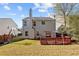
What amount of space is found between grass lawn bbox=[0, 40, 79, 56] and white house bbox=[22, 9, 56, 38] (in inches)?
3.6

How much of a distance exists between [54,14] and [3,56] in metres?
0.73

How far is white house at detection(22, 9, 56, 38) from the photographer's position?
4410 mm

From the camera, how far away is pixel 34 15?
443 centimetres

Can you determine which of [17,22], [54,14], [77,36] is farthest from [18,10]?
[77,36]

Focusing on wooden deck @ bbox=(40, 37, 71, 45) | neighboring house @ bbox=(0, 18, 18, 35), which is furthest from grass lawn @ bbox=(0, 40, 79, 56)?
neighboring house @ bbox=(0, 18, 18, 35)

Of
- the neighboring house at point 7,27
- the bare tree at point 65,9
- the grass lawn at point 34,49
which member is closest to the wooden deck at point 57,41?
the grass lawn at point 34,49

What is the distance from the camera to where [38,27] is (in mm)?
4430

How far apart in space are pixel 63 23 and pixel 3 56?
759mm

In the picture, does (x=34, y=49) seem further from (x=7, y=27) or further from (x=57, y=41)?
(x=7, y=27)

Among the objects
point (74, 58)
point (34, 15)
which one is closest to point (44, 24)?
point (34, 15)

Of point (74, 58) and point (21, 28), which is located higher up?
point (21, 28)

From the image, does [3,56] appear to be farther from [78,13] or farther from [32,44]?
[78,13]

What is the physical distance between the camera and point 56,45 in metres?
4.46

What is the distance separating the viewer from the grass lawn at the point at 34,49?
4.40 m
